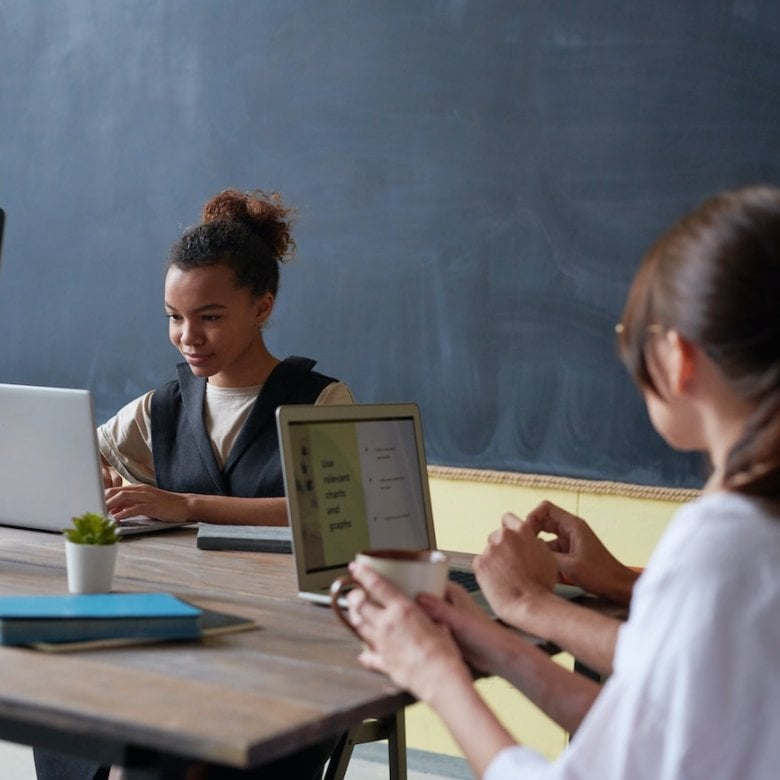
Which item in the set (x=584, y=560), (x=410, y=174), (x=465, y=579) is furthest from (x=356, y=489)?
(x=410, y=174)

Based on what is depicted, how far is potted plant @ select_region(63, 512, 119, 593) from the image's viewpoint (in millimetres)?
1698

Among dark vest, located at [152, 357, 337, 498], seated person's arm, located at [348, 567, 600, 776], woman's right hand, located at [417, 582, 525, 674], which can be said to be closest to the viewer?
seated person's arm, located at [348, 567, 600, 776]

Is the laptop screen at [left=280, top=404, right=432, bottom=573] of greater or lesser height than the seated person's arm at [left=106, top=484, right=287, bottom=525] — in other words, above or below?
above

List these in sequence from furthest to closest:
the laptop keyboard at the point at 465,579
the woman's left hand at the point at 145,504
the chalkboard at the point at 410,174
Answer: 1. the chalkboard at the point at 410,174
2. the woman's left hand at the point at 145,504
3. the laptop keyboard at the point at 465,579

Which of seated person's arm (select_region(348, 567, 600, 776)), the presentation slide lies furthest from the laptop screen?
seated person's arm (select_region(348, 567, 600, 776))

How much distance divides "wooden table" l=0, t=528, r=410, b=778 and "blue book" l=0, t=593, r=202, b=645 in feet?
0.06

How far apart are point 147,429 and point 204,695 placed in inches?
65.4

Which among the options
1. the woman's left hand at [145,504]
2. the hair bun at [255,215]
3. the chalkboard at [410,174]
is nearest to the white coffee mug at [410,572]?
the woman's left hand at [145,504]

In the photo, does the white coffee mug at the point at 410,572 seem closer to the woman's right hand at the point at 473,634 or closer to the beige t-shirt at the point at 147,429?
the woman's right hand at the point at 473,634

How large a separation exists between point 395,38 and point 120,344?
1.20 metres

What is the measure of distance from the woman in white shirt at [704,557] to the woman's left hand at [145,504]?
1.21 meters

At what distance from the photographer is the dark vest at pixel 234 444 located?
2.67m

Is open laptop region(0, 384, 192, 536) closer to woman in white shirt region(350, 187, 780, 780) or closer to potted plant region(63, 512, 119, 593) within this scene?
potted plant region(63, 512, 119, 593)

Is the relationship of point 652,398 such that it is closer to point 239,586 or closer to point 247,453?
point 239,586
